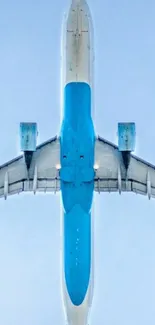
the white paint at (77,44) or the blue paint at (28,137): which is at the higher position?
the white paint at (77,44)

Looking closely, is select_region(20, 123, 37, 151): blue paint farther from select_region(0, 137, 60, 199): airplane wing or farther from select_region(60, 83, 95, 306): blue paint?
select_region(0, 137, 60, 199): airplane wing

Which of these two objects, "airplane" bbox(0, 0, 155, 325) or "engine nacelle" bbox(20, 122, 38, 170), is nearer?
"airplane" bbox(0, 0, 155, 325)

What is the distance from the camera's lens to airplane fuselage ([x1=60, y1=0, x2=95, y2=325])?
35.7 m

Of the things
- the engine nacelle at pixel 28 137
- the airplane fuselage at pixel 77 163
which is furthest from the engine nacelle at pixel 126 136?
the engine nacelle at pixel 28 137

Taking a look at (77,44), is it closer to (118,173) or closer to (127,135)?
(127,135)

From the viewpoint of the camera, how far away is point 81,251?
→ 122 feet

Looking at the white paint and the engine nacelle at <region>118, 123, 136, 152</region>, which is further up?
the white paint

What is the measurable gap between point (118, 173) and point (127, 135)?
423 cm

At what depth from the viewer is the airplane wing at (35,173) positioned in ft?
132

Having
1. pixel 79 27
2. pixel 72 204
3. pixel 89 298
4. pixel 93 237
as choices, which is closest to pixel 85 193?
pixel 72 204

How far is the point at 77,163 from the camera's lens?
3584 centimetres

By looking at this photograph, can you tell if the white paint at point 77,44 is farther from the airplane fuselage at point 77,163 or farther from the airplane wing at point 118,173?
the airplane wing at point 118,173

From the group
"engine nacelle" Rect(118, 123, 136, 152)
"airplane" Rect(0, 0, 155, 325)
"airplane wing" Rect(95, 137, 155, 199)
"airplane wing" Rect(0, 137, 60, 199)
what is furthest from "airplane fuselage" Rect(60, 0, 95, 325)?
"airplane wing" Rect(0, 137, 60, 199)

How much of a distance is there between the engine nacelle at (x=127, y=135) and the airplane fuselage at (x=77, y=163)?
1.69 m
